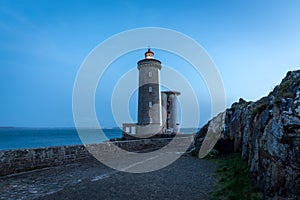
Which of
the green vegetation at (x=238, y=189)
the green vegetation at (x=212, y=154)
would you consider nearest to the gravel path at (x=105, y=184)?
the green vegetation at (x=238, y=189)

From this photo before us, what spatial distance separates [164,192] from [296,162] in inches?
110

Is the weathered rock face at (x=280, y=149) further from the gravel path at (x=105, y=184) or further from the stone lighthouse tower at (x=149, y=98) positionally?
the stone lighthouse tower at (x=149, y=98)

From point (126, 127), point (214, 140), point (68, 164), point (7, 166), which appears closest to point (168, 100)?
point (126, 127)

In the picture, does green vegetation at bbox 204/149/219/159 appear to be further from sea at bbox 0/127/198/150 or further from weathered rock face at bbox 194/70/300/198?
sea at bbox 0/127/198/150

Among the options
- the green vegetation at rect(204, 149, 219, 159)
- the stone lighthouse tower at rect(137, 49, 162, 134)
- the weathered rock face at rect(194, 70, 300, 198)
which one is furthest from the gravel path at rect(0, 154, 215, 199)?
the stone lighthouse tower at rect(137, 49, 162, 134)

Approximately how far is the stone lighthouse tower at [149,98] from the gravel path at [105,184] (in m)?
18.0

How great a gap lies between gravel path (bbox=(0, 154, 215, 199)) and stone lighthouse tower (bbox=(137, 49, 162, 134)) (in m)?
18.0

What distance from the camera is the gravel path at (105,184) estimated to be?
484 cm

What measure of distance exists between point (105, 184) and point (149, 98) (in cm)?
2042

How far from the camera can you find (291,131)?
3957 mm

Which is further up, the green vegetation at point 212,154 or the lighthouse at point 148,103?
the lighthouse at point 148,103

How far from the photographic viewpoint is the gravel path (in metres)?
4.84

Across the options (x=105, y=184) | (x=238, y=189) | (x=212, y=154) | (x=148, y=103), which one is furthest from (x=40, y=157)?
(x=148, y=103)

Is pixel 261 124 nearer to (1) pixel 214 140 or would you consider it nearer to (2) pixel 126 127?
(1) pixel 214 140
